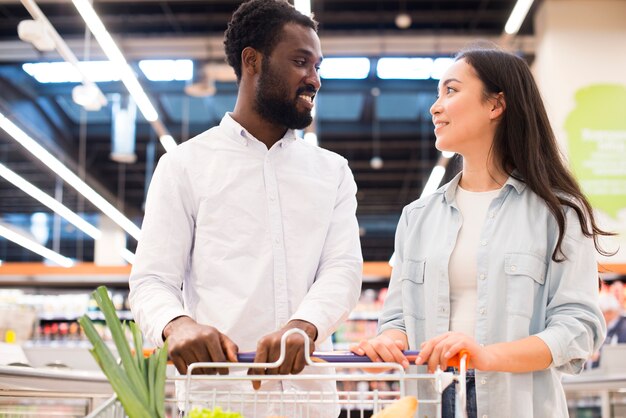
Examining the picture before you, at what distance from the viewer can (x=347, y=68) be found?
12.6 meters

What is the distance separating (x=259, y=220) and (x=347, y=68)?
10.8m

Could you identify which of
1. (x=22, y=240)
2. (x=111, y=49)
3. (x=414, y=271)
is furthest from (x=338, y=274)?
(x=22, y=240)

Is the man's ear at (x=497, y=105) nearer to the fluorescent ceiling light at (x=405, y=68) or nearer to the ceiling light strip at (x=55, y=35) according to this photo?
the ceiling light strip at (x=55, y=35)

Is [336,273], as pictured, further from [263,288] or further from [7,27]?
[7,27]

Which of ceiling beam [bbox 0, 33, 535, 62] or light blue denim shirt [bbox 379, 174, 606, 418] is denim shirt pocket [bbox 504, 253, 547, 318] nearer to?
light blue denim shirt [bbox 379, 174, 606, 418]

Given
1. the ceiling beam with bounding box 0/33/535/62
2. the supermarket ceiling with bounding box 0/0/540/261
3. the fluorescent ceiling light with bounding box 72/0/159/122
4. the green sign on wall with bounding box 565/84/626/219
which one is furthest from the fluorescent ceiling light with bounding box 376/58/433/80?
the fluorescent ceiling light with bounding box 72/0/159/122

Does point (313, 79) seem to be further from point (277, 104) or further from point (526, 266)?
point (526, 266)

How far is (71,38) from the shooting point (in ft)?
37.9

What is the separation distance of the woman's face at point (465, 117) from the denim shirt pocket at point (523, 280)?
1.15 ft

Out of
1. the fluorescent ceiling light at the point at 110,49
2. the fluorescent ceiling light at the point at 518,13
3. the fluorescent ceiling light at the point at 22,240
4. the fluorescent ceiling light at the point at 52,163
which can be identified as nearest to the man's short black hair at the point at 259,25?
the fluorescent ceiling light at the point at 110,49

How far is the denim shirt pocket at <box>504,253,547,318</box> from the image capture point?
186cm

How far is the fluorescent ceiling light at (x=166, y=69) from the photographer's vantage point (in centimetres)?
1255

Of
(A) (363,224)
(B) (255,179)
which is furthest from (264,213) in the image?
(A) (363,224)

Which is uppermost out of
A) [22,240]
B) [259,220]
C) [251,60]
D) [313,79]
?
[22,240]
